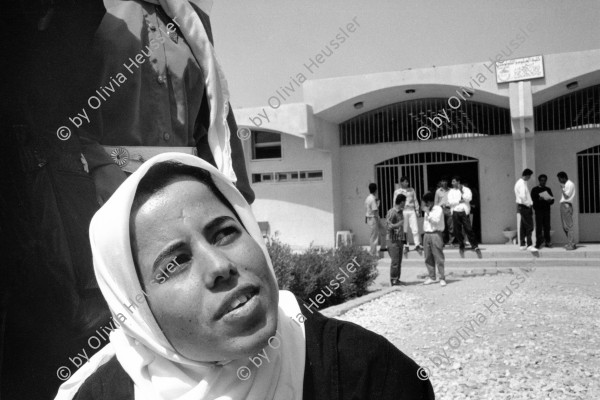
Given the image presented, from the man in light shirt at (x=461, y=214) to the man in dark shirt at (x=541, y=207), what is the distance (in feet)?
4.51

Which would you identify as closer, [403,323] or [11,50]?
[11,50]

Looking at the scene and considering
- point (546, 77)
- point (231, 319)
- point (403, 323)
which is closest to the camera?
point (231, 319)

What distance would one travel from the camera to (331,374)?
1.44 m

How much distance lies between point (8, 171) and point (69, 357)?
618 mm

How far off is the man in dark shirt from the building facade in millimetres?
858

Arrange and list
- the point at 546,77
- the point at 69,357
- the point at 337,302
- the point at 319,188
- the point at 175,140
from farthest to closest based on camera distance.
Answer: the point at 319,188 → the point at 546,77 → the point at 337,302 → the point at 175,140 → the point at 69,357

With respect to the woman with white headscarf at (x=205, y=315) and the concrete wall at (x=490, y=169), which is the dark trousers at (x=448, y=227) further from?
the woman with white headscarf at (x=205, y=315)

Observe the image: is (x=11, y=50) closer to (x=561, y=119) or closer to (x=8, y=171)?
(x=8, y=171)

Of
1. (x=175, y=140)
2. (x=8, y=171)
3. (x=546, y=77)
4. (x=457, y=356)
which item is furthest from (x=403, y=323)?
(x=546, y=77)

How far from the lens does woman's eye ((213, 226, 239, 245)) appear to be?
4.56ft

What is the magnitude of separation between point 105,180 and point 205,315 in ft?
2.76

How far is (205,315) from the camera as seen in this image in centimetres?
127

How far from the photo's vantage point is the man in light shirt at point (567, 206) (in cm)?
1236

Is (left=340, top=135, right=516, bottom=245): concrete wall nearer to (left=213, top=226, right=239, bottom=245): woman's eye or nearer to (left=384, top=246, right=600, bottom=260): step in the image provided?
(left=384, top=246, right=600, bottom=260): step
